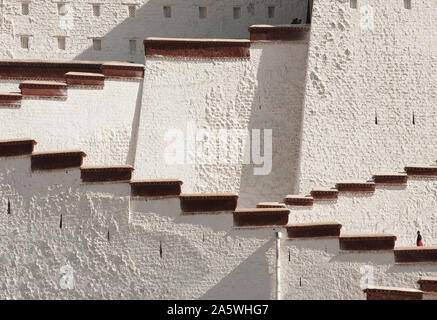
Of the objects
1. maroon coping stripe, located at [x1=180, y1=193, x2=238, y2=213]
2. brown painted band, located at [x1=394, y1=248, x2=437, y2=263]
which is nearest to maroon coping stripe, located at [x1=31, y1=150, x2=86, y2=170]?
maroon coping stripe, located at [x1=180, y1=193, x2=238, y2=213]

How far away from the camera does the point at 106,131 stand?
2727 centimetres

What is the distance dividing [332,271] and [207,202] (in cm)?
232

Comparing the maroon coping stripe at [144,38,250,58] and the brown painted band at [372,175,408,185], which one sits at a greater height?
the maroon coping stripe at [144,38,250,58]

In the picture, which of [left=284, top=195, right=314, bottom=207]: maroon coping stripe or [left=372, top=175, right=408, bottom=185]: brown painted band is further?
[left=372, top=175, right=408, bottom=185]: brown painted band

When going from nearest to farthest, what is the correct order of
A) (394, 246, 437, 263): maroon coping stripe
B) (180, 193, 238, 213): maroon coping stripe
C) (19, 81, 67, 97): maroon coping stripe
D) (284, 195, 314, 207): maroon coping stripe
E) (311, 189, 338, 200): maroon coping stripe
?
1. (180, 193, 238, 213): maroon coping stripe
2. (394, 246, 437, 263): maroon coping stripe
3. (284, 195, 314, 207): maroon coping stripe
4. (311, 189, 338, 200): maroon coping stripe
5. (19, 81, 67, 97): maroon coping stripe

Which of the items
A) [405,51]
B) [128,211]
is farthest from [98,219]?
[405,51]

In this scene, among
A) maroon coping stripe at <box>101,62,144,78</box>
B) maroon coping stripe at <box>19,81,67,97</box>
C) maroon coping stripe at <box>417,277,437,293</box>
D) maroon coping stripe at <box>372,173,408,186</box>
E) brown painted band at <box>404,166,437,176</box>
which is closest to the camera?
maroon coping stripe at <box>417,277,437,293</box>

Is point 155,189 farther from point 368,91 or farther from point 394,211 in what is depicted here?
point 368,91

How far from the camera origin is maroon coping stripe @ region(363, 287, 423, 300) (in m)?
21.9

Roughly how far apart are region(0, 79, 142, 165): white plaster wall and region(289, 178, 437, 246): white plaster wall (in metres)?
4.19

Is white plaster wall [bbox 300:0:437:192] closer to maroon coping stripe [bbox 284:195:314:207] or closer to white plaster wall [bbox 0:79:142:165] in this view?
maroon coping stripe [bbox 284:195:314:207]

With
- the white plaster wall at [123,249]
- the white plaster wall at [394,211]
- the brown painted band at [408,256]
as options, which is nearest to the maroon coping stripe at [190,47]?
the white plaster wall at [394,211]

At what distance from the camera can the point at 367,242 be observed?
2377cm

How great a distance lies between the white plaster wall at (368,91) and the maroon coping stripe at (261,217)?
3314 millimetres
